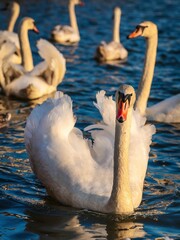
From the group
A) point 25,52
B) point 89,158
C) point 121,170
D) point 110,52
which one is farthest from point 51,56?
point 121,170

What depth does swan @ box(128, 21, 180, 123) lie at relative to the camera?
42.0ft

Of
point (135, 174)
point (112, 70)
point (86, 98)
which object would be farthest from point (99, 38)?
point (135, 174)

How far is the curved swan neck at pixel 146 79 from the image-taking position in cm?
1305

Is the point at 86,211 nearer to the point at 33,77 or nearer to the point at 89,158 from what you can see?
the point at 89,158

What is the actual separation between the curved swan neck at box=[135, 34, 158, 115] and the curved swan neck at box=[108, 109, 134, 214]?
16.2 ft

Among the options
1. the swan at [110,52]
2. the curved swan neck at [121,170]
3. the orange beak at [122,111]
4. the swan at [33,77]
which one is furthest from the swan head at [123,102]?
the swan at [110,52]

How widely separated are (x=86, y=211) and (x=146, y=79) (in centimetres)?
529

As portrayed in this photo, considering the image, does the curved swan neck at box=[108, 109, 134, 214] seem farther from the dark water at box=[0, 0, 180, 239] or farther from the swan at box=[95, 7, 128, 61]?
the swan at box=[95, 7, 128, 61]

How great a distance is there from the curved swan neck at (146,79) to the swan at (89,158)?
3923mm

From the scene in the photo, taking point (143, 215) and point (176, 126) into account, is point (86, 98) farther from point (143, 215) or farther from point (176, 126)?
point (143, 215)

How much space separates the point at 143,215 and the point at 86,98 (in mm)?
6692

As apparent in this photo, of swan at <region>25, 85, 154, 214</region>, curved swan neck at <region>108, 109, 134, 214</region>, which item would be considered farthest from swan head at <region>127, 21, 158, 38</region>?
curved swan neck at <region>108, 109, 134, 214</region>

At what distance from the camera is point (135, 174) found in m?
8.65

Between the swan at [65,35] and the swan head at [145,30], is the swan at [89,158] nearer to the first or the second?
the swan head at [145,30]
